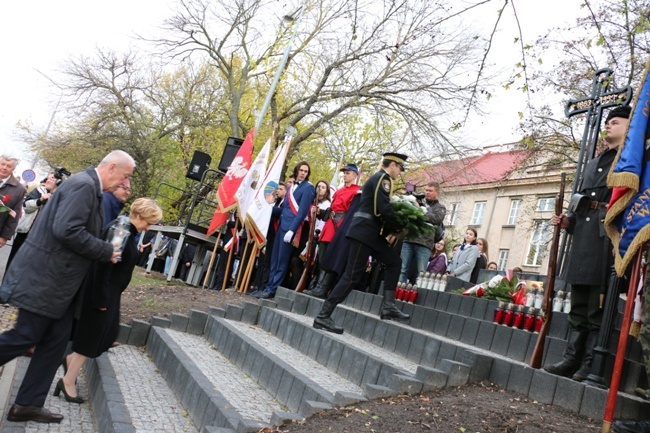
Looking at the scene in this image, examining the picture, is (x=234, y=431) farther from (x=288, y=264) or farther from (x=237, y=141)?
(x=237, y=141)

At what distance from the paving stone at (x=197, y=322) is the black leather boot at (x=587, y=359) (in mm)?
5135

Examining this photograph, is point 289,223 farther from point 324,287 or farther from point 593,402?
point 593,402

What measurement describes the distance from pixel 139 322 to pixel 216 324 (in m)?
0.96

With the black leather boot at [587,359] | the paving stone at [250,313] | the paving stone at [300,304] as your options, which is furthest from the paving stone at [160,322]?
the black leather boot at [587,359]

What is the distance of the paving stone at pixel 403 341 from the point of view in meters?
→ 6.89

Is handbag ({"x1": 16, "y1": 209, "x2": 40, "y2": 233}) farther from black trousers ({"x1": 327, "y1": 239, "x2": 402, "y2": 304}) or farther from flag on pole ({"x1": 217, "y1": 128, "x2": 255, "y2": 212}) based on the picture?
black trousers ({"x1": 327, "y1": 239, "x2": 402, "y2": 304})

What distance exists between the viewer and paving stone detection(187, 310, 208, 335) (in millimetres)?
8844

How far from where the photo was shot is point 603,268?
5.26m

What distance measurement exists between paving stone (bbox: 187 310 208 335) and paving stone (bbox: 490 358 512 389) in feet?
14.9

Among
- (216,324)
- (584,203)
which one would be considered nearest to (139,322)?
(216,324)

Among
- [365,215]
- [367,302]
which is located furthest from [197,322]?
[365,215]

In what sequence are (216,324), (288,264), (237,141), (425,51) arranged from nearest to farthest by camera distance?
1. (216,324)
2. (288,264)
3. (237,141)
4. (425,51)

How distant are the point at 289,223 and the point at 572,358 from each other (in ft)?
22.1

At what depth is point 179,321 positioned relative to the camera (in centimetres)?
875
